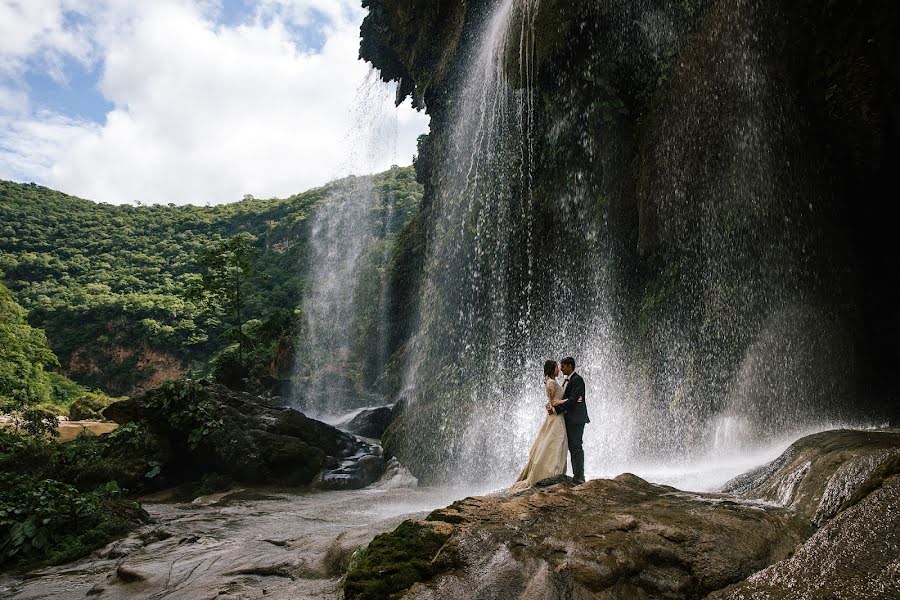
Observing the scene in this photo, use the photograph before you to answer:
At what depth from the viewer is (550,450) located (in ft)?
22.7

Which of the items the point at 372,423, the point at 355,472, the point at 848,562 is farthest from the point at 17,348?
the point at 848,562

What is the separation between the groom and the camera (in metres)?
7.05

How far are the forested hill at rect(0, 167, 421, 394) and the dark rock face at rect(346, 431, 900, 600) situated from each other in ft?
106

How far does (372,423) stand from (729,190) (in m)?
16.8

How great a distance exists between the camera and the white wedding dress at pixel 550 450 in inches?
270

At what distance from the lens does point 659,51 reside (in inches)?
487

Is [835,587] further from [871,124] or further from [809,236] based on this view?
[809,236]

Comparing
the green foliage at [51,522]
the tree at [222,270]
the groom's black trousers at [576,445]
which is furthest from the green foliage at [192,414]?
the tree at [222,270]

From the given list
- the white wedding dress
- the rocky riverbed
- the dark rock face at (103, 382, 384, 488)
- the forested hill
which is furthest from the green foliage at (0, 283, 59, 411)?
the forested hill

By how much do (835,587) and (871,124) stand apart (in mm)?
8525

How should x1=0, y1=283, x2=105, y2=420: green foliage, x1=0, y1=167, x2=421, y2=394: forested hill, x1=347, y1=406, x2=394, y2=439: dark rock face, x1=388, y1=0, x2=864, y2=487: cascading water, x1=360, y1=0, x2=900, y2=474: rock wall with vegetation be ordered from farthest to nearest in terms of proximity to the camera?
1. x1=0, y1=167, x2=421, y2=394: forested hill
2. x1=347, y1=406, x2=394, y2=439: dark rock face
3. x1=388, y1=0, x2=864, y2=487: cascading water
4. x1=0, y1=283, x2=105, y2=420: green foliage
5. x1=360, y1=0, x2=900, y2=474: rock wall with vegetation

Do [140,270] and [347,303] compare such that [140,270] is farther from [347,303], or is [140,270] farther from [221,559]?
[221,559]

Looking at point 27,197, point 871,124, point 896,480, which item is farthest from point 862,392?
point 27,197

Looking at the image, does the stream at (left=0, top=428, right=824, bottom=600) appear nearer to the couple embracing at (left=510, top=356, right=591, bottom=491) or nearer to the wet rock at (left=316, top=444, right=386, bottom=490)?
the couple embracing at (left=510, top=356, right=591, bottom=491)
